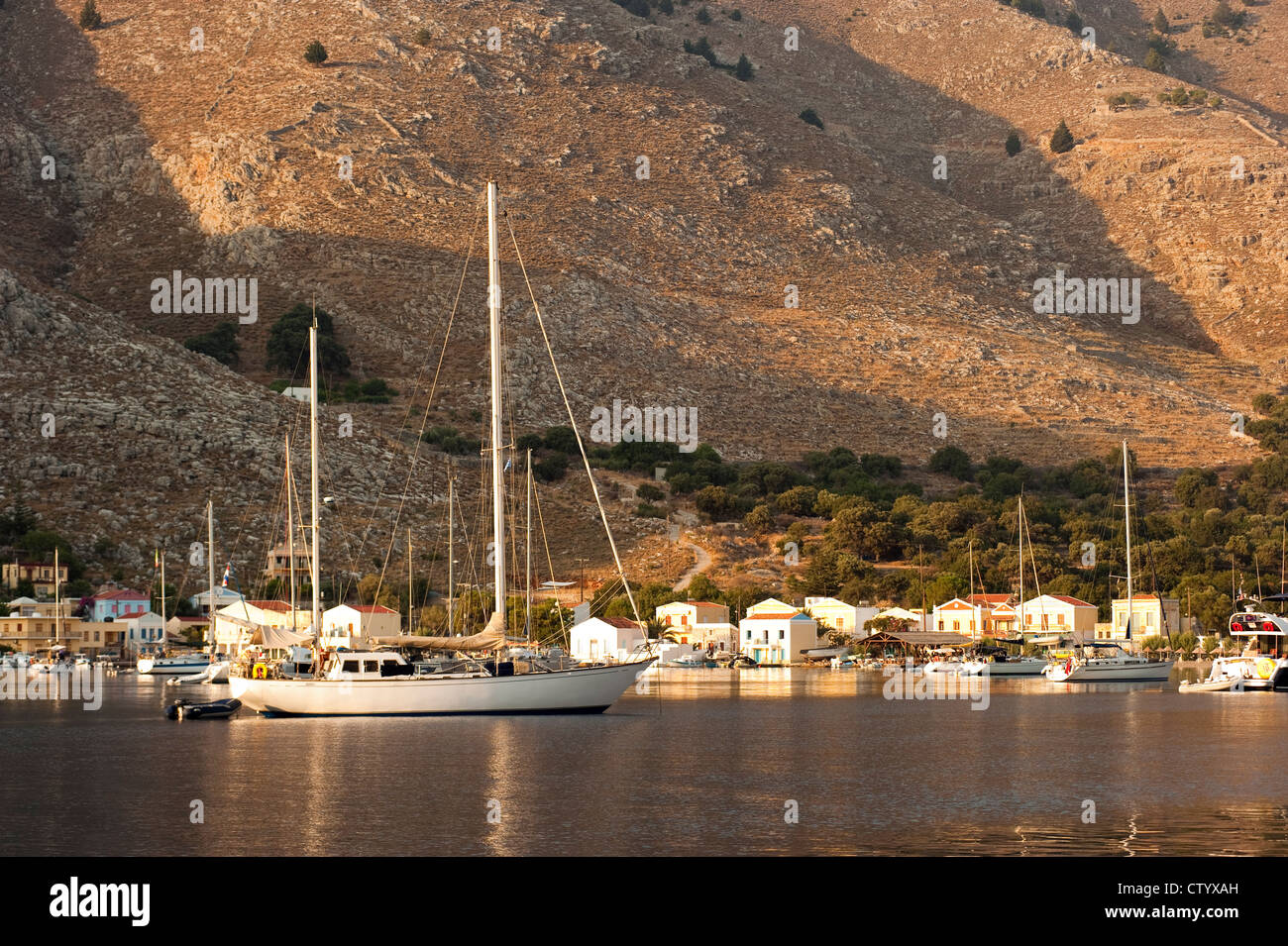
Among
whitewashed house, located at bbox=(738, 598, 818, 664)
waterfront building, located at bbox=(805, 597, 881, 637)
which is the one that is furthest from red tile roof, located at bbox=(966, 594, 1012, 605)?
whitewashed house, located at bbox=(738, 598, 818, 664)

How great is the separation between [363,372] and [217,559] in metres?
33.7

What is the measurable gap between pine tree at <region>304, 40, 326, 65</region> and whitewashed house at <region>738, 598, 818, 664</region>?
77.1 meters

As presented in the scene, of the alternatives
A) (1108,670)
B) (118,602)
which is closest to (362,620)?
(118,602)

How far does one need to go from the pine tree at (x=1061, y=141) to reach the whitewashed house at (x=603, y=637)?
10168 cm

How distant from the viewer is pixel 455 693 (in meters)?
46.1

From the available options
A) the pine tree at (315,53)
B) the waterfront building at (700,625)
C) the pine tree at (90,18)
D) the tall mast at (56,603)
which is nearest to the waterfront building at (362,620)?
the tall mast at (56,603)

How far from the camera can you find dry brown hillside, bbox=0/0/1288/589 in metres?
121

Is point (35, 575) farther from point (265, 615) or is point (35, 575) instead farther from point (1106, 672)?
point (1106, 672)

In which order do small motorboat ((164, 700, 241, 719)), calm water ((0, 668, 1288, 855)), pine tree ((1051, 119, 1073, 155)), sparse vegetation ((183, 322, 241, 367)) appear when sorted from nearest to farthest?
calm water ((0, 668, 1288, 855)) < small motorboat ((164, 700, 241, 719)) < sparse vegetation ((183, 322, 241, 367)) < pine tree ((1051, 119, 1073, 155))

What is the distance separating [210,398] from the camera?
338ft

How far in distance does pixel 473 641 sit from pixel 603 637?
4580 centimetres

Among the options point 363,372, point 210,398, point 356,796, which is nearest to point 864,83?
point 363,372

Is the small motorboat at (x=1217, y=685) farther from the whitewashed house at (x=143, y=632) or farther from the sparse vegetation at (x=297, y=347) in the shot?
the sparse vegetation at (x=297, y=347)

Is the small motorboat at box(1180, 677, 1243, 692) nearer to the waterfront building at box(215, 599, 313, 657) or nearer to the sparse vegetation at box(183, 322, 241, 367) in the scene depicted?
the waterfront building at box(215, 599, 313, 657)
